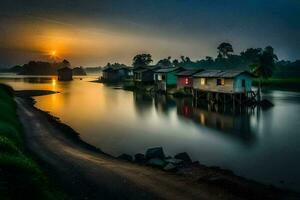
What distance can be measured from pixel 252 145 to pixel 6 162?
2168cm

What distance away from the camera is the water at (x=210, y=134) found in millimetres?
20469

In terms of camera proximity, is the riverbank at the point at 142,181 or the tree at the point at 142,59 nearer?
the riverbank at the point at 142,181

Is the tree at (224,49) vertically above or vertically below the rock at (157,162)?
above

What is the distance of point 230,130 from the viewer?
107 ft

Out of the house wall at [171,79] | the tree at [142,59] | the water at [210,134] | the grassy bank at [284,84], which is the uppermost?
the tree at [142,59]

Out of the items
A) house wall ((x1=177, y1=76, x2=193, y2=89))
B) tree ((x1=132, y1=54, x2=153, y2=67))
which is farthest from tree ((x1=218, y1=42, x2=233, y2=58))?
house wall ((x1=177, y1=76, x2=193, y2=89))

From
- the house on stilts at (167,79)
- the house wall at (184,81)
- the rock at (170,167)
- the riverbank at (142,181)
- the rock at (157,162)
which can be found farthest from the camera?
the house on stilts at (167,79)

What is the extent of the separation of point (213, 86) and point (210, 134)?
25.1 meters

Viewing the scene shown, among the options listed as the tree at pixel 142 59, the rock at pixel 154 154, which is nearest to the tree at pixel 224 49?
the tree at pixel 142 59

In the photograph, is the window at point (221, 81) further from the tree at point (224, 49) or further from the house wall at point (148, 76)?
the tree at point (224, 49)

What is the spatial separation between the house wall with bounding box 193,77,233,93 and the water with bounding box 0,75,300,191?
5.00 metres

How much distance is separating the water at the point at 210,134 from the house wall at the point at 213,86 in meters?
5.00

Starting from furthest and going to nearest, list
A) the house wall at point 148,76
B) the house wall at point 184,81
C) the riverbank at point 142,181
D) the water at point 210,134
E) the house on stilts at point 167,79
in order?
the house wall at point 148,76, the house on stilts at point 167,79, the house wall at point 184,81, the water at point 210,134, the riverbank at point 142,181

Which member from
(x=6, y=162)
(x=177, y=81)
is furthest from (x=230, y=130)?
(x=177, y=81)
